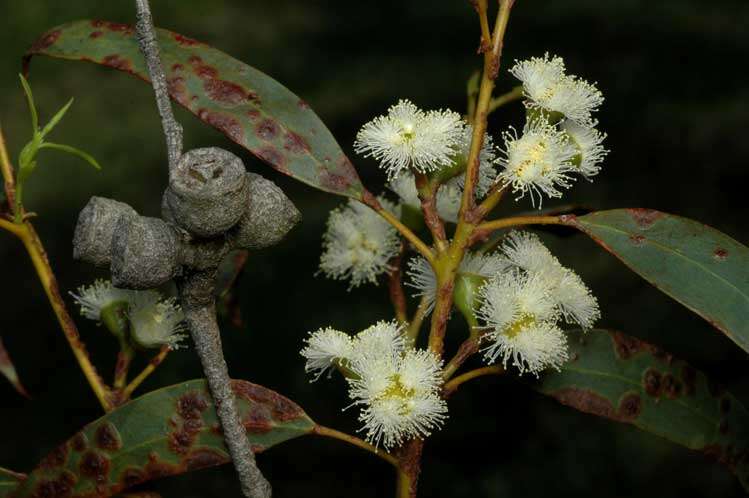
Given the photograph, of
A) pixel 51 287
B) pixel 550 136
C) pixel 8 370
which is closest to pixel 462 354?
pixel 550 136

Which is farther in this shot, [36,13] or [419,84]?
[36,13]

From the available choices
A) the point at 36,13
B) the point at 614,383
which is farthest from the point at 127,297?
the point at 36,13

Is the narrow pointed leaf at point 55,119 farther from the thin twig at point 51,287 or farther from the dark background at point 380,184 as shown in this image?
the dark background at point 380,184

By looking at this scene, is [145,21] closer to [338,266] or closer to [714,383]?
[338,266]

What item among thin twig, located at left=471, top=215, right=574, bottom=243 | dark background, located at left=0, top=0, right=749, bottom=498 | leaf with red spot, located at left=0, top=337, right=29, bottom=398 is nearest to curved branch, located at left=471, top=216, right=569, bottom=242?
thin twig, located at left=471, top=215, right=574, bottom=243

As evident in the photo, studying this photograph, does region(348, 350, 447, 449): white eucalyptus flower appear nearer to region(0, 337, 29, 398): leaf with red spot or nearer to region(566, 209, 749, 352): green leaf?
region(566, 209, 749, 352): green leaf

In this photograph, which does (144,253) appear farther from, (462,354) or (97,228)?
(462,354)
